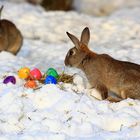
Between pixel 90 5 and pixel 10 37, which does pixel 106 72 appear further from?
pixel 90 5

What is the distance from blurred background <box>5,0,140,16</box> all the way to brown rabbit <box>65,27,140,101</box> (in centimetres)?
900

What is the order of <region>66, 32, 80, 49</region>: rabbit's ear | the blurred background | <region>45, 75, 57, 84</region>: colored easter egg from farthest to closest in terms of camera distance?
the blurred background → <region>66, 32, 80, 49</region>: rabbit's ear → <region>45, 75, 57, 84</region>: colored easter egg

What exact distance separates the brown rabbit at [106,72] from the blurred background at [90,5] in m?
9.00

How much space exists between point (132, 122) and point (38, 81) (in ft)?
5.90

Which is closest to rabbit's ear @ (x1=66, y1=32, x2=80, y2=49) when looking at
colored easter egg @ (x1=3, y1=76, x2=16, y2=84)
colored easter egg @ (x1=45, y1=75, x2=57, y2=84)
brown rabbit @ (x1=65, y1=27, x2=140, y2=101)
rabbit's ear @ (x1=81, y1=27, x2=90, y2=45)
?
brown rabbit @ (x1=65, y1=27, x2=140, y2=101)

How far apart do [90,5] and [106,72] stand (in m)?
10.9

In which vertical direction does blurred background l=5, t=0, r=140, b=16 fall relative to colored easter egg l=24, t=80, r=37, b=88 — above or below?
above

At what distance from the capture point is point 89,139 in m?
5.80

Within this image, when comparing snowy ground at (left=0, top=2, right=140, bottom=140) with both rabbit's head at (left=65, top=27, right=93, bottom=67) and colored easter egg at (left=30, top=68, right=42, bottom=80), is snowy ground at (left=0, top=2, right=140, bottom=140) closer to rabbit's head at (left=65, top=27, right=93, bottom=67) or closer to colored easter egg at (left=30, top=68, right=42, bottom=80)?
colored easter egg at (left=30, top=68, right=42, bottom=80)

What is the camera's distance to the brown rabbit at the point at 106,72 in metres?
6.77

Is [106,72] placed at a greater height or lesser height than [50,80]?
greater

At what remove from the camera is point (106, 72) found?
7055 mm

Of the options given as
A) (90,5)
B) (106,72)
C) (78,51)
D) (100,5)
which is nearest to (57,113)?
(106,72)

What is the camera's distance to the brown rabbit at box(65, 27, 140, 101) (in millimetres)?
6773
